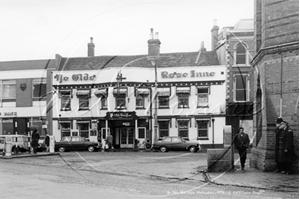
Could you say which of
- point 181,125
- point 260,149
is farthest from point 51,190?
point 181,125

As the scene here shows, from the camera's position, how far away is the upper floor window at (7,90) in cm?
3037

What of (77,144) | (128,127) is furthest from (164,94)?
(77,144)

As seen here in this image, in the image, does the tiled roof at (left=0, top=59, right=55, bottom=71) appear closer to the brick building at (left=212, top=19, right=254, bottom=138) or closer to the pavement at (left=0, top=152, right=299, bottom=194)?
the pavement at (left=0, top=152, right=299, bottom=194)

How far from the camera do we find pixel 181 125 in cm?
3047

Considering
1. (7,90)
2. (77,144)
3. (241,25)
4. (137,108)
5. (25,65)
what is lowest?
(77,144)

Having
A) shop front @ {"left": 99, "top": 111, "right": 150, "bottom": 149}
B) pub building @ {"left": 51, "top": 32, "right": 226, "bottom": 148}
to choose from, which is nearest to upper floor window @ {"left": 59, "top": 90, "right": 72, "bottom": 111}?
pub building @ {"left": 51, "top": 32, "right": 226, "bottom": 148}

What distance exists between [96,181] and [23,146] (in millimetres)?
17915

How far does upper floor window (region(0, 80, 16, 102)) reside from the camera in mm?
30366

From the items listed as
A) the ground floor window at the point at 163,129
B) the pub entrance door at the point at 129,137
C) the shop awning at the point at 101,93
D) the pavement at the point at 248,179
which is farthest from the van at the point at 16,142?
the shop awning at the point at 101,93

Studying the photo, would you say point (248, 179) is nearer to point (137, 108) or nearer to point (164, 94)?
point (164, 94)

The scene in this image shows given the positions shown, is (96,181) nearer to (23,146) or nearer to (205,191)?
(205,191)

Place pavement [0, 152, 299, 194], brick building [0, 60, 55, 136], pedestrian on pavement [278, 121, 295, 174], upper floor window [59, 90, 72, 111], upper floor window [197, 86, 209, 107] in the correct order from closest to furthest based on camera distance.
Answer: pedestrian on pavement [278, 121, 295, 174], pavement [0, 152, 299, 194], upper floor window [59, 90, 72, 111], upper floor window [197, 86, 209, 107], brick building [0, 60, 55, 136]

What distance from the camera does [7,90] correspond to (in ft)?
106

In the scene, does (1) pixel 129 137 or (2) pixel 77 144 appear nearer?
(1) pixel 129 137
